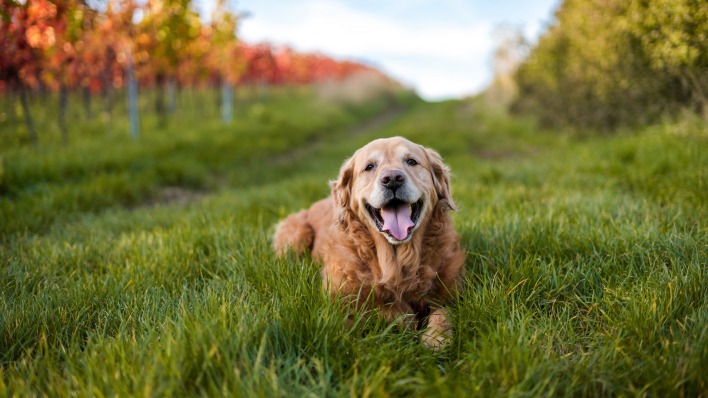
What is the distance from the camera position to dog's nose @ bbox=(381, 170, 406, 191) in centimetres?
243

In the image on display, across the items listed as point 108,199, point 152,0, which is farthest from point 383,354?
point 152,0

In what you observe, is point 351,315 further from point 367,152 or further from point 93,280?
point 93,280

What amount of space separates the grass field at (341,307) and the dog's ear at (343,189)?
441 millimetres

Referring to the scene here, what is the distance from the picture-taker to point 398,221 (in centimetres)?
251

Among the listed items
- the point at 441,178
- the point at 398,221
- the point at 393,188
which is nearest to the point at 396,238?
the point at 398,221

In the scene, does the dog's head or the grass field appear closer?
the grass field

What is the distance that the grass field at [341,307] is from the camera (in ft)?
5.30

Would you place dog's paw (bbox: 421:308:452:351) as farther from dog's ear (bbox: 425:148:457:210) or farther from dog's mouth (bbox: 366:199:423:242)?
dog's ear (bbox: 425:148:457:210)

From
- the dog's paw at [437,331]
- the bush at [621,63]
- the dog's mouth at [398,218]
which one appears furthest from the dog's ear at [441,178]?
the bush at [621,63]

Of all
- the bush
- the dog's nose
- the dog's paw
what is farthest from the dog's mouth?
the bush

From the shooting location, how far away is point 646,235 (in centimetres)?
274

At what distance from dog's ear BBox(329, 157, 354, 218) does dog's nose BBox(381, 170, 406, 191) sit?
46cm

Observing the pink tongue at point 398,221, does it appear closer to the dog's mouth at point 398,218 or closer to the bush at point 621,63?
the dog's mouth at point 398,218

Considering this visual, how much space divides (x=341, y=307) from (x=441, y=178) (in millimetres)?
1187
